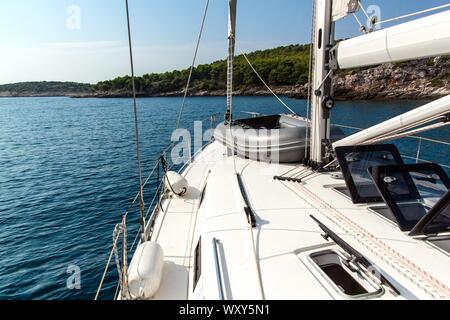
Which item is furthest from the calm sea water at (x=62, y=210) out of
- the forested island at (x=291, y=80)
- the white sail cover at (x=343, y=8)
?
the forested island at (x=291, y=80)

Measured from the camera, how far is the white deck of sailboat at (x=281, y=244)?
2.85 m

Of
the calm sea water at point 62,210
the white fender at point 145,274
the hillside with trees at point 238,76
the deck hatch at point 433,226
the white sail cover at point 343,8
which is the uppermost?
the hillside with trees at point 238,76

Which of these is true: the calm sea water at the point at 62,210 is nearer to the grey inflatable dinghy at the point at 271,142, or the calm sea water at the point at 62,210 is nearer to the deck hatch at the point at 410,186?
the grey inflatable dinghy at the point at 271,142

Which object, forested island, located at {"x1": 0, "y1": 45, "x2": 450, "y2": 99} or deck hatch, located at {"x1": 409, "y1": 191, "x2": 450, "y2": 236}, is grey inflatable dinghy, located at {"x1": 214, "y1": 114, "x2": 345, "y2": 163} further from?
forested island, located at {"x1": 0, "y1": 45, "x2": 450, "y2": 99}

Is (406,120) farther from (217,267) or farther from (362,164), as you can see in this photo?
(217,267)

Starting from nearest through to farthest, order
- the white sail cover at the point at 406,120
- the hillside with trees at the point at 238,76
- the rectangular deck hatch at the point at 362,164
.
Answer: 1. the white sail cover at the point at 406,120
2. the rectangular deck hatch at the point at 362,164
3. the hillside with trees at the point at 238,76

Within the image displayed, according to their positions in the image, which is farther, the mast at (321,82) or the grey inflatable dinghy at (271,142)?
the grey inflatable dinghy at (271,142)

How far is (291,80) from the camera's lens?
101 metres

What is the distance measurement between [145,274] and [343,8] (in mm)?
5177

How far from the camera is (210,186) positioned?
18.9ft

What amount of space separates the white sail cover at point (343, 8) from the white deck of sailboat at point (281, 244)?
2865mm

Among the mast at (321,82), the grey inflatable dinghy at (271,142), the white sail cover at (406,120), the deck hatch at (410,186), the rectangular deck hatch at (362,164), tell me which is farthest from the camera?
the grey inflatable dinghy at (271,142)

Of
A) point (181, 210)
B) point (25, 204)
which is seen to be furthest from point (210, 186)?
point (25, 204)
